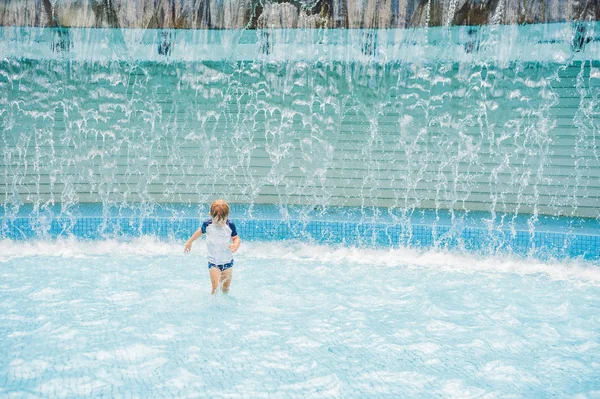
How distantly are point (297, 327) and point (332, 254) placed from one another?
2620 millimetres

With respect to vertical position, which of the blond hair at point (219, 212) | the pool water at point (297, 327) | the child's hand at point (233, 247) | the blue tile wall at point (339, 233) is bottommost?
the pool water at point (297, 327)

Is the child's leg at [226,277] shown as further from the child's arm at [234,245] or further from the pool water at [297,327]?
the child's arm at [234,245]

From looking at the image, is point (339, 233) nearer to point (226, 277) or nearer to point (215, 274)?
point (226, 277)

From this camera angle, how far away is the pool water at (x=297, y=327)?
3.61 m

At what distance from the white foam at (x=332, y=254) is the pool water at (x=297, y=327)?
5 centimetres

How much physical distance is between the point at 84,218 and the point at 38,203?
1943 millimetres

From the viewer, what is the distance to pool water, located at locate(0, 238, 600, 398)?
361 cm

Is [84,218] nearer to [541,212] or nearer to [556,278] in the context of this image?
[556,278]

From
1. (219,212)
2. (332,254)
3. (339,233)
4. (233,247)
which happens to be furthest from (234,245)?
(339,233)

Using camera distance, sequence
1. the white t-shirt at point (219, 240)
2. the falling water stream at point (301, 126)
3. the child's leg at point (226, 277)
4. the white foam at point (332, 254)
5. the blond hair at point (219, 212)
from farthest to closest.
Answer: the falling water stream at point (301, 126) → the white foam at point (332, 254) → the child's leg at point (226, 277) → the white t-shirt at point (219, 240) → the blond hair at point (219, 212)

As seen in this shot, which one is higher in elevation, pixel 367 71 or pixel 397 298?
pixel 367 71

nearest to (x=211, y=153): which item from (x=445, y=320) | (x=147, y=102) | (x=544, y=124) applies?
(x=147, y=102)

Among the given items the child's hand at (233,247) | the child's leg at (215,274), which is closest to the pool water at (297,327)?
the child's leg at (215,274)

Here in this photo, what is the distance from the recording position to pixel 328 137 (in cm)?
987
